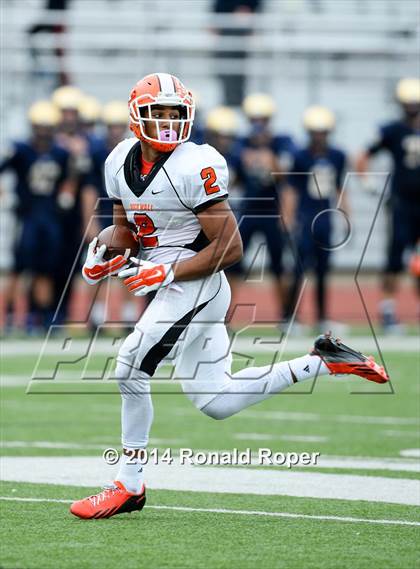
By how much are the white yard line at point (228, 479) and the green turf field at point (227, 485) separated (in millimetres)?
12

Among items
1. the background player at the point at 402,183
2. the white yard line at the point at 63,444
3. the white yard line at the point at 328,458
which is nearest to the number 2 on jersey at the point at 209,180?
the white yard line at the point at 328,458

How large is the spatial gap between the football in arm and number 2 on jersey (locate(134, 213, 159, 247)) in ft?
0.24

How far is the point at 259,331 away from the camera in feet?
40.0

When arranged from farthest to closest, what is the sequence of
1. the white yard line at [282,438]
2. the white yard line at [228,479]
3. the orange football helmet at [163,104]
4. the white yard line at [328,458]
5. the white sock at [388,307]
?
the white sock at [388,307] < the white yard line at [282,438] < the white yard line at [328,458] < the white yard line at [228,479] < the orange football helmet at [163,104]

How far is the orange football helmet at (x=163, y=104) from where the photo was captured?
4.87 m

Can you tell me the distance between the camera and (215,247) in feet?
15.7

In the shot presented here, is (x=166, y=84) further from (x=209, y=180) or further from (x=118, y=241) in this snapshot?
(x=118, y=241)

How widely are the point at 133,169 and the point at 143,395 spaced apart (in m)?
0.82

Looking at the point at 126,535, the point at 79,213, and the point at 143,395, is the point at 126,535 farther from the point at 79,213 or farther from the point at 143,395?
the point at 79,213

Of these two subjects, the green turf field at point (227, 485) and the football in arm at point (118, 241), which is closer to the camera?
the green turf field at point (227, 485)

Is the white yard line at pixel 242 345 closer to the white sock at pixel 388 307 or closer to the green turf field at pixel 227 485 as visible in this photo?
the white sock at pixel 388 307

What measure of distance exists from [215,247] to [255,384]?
56 centimetres

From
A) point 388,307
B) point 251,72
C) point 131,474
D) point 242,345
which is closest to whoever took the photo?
point 131,474

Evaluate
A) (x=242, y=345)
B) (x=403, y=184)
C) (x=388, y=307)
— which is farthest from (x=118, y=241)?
(x=403, y=184)
